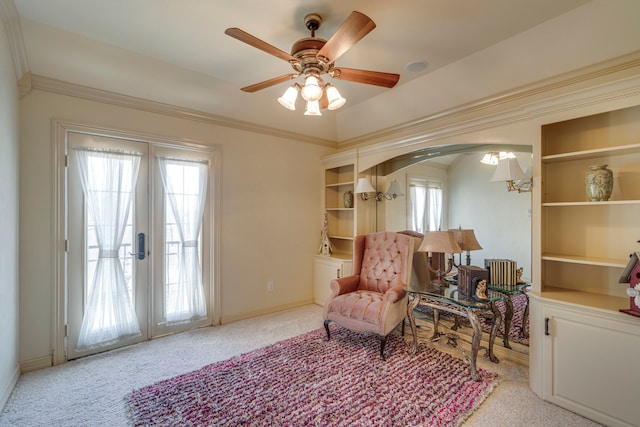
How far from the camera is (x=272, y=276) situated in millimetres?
4004

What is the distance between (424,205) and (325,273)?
1747mm

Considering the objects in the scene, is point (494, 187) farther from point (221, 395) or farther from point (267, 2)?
point (221, 395)

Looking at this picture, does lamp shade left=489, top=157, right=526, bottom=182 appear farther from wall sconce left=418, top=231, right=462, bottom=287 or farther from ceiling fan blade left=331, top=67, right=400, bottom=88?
ceiling fan blade left=331, top=67, right=400, bottom=88

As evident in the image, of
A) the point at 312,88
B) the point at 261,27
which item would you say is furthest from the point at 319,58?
the point at 261,27

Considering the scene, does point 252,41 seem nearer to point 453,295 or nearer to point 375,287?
point 453,295

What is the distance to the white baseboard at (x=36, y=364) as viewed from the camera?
7.98 feet

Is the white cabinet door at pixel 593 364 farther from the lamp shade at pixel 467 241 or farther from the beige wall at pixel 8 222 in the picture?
the beige wall at pixel 8 222

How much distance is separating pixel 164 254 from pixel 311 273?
83.2 inches

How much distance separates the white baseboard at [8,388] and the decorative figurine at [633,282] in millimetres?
4217

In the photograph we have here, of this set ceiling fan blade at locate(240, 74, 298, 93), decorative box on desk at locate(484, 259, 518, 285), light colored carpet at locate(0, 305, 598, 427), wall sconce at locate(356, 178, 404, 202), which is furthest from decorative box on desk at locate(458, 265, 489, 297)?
ceiling fan blade at locate(240, 74, 298, 93)

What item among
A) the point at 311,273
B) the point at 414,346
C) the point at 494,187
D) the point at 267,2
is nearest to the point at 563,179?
the point at 494,187

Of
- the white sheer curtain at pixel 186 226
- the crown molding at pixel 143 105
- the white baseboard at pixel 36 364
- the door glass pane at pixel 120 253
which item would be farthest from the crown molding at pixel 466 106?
the white baseboard at pixel 36 364

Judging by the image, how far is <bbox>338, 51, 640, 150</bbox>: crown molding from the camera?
213cm

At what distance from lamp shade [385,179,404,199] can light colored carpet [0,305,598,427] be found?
6.23 feet
